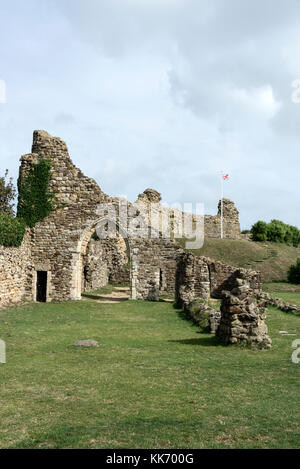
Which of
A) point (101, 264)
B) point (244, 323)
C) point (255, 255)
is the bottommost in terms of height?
point (244, 323)

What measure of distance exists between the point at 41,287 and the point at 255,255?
18.7m

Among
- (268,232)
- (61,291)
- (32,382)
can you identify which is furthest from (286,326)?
(268,232)

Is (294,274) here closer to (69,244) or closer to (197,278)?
(197,278)

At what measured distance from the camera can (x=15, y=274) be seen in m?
19.9

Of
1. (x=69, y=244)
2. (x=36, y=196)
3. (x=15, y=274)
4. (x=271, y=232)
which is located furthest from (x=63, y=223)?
(x=271, y=232)

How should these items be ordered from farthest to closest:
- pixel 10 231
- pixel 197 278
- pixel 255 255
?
pixel 255 255 → pixel 197 278 → pixel 10 231

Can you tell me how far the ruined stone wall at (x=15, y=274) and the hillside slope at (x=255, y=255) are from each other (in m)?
15.7

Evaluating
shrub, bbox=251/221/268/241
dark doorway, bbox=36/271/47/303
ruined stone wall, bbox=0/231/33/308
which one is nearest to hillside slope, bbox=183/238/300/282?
shrub, bbox=251/221/268/241

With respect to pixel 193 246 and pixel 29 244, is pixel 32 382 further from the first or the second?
pixel 193 246

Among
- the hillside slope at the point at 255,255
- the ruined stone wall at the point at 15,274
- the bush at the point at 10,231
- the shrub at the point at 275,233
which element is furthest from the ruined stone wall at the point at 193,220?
the bush at the point at 10,231

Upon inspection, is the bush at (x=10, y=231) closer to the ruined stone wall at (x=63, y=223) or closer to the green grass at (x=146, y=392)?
the ruined stone wall at (x=63, y=223)

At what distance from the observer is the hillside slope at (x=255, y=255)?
1246 inches

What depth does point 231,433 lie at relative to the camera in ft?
15.6

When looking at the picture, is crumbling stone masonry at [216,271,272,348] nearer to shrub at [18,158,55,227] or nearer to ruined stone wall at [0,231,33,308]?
ruined stone wall at [0,231,33,308]
